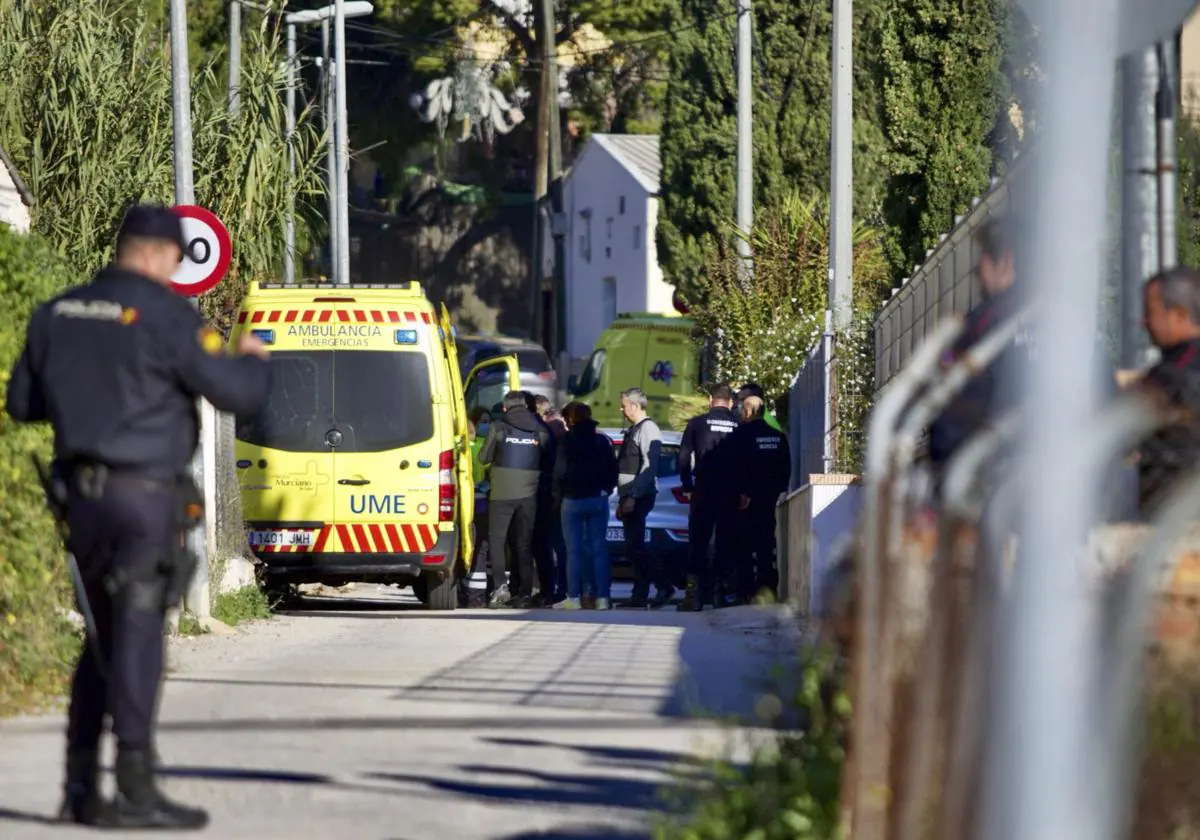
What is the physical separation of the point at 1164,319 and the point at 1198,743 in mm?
1818

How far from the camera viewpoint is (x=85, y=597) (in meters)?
6.55

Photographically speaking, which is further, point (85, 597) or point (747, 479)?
point (747, 479)

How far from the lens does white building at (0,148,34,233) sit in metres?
15.9

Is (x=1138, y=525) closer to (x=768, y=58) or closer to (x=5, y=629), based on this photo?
(x=5, y=629)

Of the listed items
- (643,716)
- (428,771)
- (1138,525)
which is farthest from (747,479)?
(1138,525)

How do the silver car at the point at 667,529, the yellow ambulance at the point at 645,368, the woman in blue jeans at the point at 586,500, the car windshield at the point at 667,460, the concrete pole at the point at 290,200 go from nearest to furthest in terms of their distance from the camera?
the woman in blue jeans at the point at 586,500 → the silver car at the point at 667,529 → the car windshield at the point at 667,460 → the concrete pole at the point at 290,200 → the yellow ambulance at the point at 645,368

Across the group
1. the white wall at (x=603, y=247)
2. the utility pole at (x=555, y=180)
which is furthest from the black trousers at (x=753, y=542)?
the utility pole at (x=555, y=180)

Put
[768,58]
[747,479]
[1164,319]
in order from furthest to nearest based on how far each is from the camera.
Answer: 1. [768,58]
2. [747,479]
3. [1164,319]

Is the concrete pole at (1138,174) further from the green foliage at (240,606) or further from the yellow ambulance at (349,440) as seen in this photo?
the yellow ambulance at (349,440)

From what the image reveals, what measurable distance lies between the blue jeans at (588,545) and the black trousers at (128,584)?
11479 mm

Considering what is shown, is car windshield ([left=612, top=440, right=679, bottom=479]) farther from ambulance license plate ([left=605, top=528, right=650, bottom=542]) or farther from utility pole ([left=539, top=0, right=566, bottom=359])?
utility pole ([left=539, top=0, right=566, bottom=359])

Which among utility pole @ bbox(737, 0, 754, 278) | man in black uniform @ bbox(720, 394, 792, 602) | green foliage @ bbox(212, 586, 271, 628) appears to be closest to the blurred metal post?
green foliage @ bbox(212, 586, 271, 628)

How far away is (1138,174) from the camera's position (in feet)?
20.1

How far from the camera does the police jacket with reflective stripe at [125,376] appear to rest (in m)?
6.41
